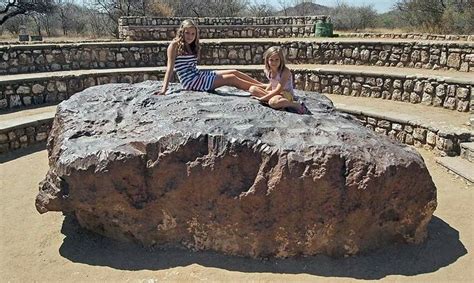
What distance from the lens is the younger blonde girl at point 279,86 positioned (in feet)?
12.9

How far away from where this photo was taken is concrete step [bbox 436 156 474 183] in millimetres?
4952

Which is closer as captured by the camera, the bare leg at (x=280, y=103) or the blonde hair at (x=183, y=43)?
the bare leg at (x=280, y=103)

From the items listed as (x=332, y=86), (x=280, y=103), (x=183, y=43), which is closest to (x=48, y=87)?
(x=183, y=43)

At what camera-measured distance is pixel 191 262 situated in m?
3.32

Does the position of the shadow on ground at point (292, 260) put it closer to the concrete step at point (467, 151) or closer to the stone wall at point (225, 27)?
the concrete step at point (467, 151)

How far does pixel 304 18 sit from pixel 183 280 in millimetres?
11847

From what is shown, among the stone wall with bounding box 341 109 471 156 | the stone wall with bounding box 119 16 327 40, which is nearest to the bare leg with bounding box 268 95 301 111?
the stone wall with bounding box 341 109 471 156

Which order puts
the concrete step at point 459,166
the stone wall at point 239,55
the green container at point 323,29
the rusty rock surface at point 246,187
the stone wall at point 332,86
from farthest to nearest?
the green container at point 323,29, the stone wall at point 239,55, the stone wall at point 332,86, the concrete step at point 459,166, the rusty rock surface at point 246,187

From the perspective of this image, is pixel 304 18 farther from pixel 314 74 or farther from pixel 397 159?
pixel 397 159

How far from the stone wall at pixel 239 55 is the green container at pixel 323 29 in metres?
3.49

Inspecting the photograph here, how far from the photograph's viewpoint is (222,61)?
10.4 metres

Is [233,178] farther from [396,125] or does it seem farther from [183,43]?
[396,125]

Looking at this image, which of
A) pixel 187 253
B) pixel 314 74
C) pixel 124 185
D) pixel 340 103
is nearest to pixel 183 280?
pixel 187 253

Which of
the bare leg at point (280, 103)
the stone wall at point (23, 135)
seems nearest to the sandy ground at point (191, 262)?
the bare leg at point (280, 103)
